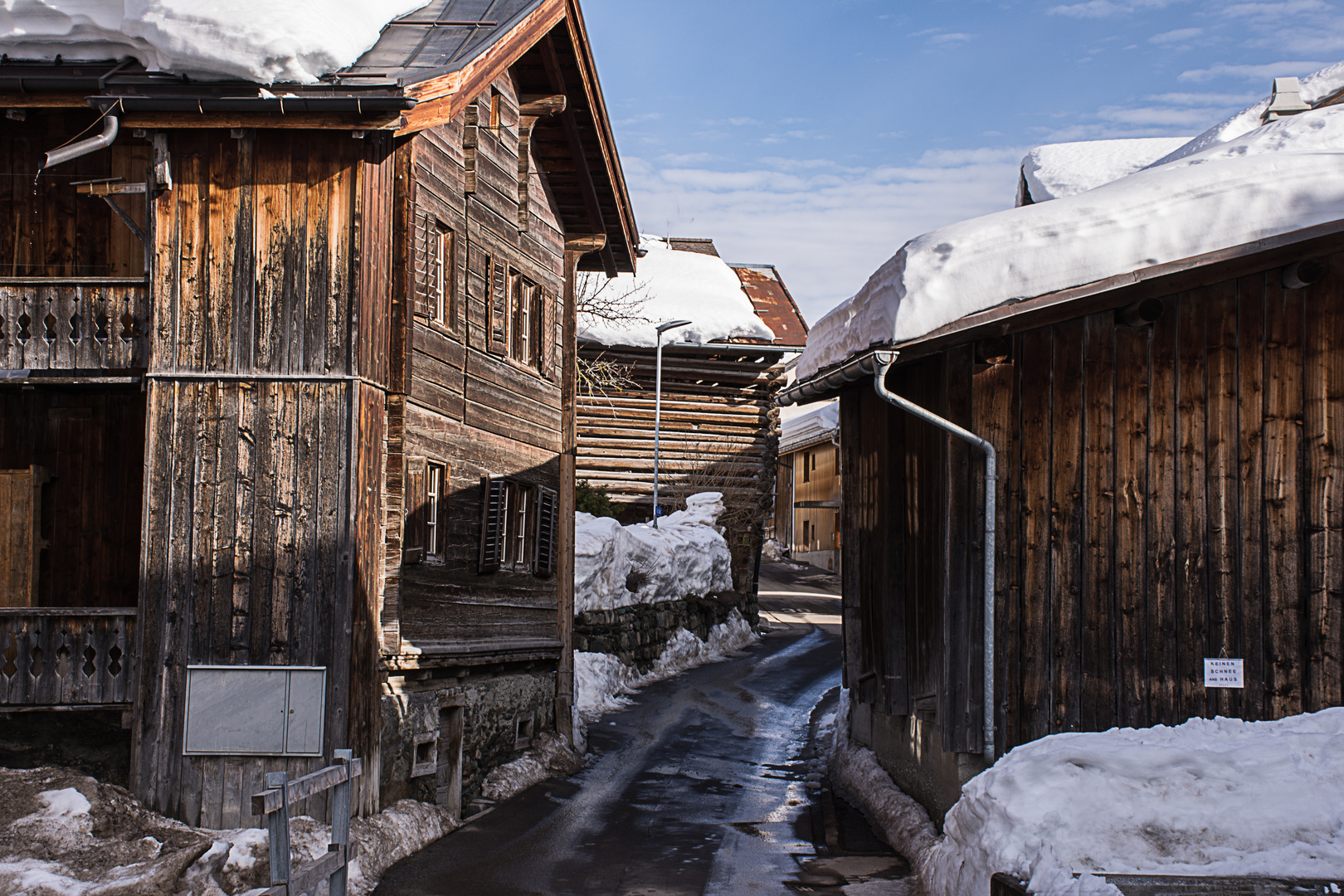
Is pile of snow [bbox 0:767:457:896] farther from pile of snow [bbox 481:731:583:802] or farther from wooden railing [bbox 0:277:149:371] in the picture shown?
wooden railing [bbox 0:277:149:371]

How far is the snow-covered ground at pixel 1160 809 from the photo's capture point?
6.32m

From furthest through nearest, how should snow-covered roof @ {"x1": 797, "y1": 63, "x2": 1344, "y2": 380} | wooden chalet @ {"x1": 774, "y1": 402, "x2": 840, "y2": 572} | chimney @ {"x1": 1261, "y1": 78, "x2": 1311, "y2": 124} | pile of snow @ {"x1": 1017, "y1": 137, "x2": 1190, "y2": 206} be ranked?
wooden chalet @ {"x1": 774, "y1": 402, "x2": 840, "y2": 572} < pile of snow @ {"x1": 1017, "y1": 137, "x2": 1190, "y2": 206} < chimney @ {"x1": 1261, "y1": 78, "x2": 1311, "y2": 124} < snow-covered roof @ {"x1": 797, "y1": 63, "x2": 1344, "y2": 380}

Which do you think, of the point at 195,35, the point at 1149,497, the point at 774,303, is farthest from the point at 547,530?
the point at 774,303

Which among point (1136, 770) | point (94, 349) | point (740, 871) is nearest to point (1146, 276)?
point (1136, 770)

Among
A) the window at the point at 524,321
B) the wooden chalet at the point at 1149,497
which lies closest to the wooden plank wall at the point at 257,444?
the window at the point at 524,321

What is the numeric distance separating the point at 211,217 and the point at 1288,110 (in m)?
12.4

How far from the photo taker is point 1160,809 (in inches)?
263

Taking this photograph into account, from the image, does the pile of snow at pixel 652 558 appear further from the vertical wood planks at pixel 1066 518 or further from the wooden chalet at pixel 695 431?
the vertical wood planks at pixel 1066 518

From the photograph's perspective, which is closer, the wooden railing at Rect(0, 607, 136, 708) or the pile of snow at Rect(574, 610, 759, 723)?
the wooden railing at Rect(0, 607, 136, 708)

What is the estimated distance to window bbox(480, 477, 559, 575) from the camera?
1441 centimetres

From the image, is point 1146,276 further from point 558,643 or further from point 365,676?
point 558,643

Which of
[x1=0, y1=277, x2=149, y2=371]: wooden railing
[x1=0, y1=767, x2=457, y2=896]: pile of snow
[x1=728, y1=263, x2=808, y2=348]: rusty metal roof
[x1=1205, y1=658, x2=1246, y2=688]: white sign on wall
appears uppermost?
[x1=728, y1=263, x2=808, y2=348]: rusty metal roof

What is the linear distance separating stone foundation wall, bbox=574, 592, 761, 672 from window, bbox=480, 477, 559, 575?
5.52 metres

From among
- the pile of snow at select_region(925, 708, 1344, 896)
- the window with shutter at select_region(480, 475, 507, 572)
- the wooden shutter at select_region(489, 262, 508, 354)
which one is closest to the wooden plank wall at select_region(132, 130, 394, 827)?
the window with shutter at select_region(480, 475, 507, 572)
